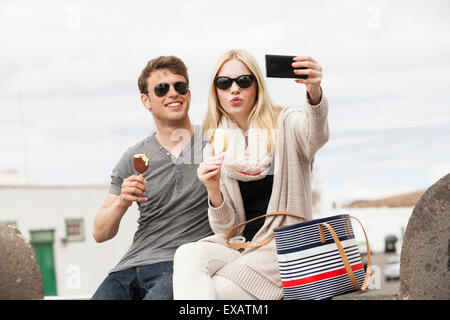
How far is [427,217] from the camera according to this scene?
7.41 feet

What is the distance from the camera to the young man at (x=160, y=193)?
3.12 metres

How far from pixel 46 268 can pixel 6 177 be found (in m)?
2.39

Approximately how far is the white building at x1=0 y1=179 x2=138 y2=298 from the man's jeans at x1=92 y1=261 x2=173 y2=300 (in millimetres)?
9069

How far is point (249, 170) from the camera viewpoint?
2.82 m

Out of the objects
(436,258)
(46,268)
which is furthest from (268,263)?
(46,268)

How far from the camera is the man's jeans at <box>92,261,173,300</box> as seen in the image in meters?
3.02

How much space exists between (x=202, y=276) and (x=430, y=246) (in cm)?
96

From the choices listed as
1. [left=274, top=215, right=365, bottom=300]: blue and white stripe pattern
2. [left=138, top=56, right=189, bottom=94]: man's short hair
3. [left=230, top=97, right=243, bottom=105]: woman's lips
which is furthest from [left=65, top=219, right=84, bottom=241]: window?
[left=274, top=215, right=365, bottom=300]: blue and white stripe pattern

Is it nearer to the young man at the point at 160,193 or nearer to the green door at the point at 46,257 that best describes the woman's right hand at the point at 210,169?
the young man at the point at 160,193

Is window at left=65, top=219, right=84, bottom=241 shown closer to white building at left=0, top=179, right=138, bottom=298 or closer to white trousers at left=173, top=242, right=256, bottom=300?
white building at left=0, top=179, right=138, bottom=298

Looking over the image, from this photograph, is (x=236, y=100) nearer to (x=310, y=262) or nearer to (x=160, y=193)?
(x=160, y=193)

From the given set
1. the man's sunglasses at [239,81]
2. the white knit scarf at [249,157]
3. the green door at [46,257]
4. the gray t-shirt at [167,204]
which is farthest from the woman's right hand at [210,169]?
the green door at [46,257]

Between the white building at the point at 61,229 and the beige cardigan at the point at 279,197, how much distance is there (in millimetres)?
9634
